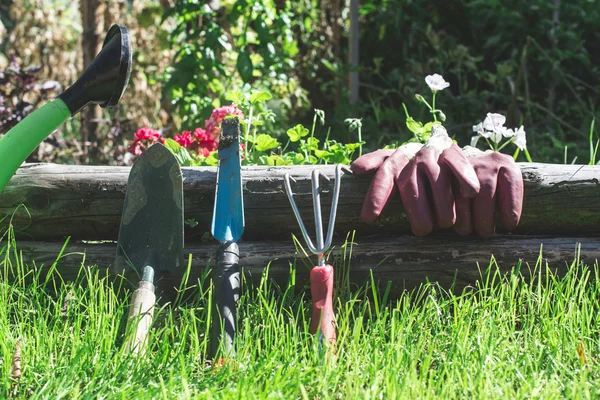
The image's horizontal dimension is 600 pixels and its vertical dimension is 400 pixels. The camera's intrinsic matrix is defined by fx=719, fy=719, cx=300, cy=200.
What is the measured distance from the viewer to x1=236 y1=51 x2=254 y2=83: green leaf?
3.64 meters

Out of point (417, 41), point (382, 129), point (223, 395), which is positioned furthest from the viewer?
point (417, 41)

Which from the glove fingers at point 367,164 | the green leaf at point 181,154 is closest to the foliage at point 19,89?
the green leaf at point 181,154

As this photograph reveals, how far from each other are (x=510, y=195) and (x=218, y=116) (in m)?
1.22

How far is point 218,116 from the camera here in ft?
9.03

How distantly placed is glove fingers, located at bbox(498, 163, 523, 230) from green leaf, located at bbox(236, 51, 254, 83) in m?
1.91

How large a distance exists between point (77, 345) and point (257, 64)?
2721mm

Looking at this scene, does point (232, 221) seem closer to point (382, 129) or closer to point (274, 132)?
point (274, 132)

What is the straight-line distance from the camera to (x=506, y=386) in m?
1.49

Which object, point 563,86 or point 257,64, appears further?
point 563,86

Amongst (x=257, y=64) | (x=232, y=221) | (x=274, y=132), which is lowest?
(x=232, y=221)

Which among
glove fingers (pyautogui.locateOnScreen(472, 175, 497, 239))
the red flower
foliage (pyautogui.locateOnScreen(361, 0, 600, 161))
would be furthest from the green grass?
foliage (pyautogui.locateOnScreen(361, 0, 600, 161))

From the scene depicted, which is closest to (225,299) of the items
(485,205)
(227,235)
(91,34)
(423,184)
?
(227,235)

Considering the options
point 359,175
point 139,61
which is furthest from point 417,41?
point 359,175

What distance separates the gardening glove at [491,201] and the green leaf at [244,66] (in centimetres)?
185
